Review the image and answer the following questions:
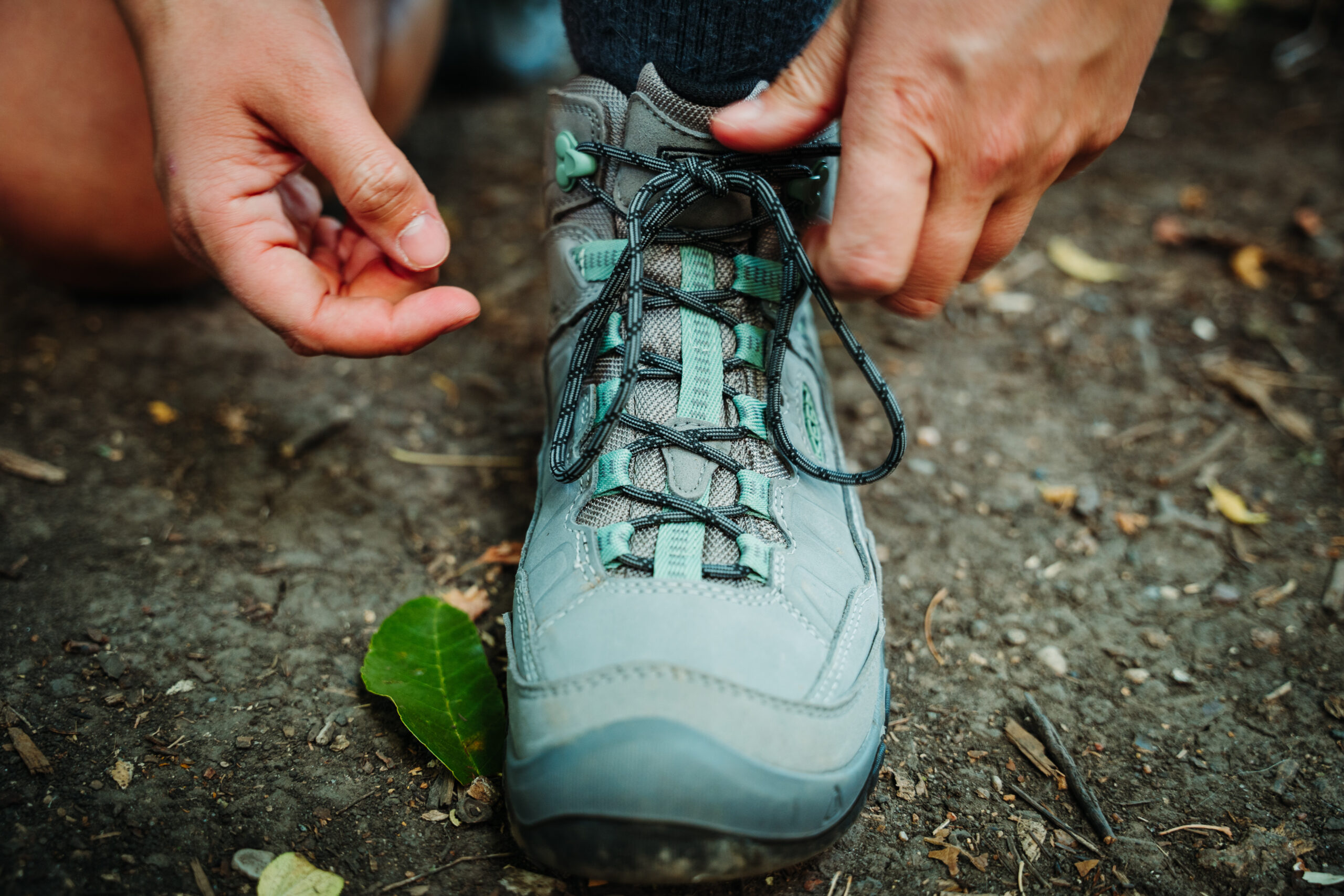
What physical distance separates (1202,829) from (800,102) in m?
1.13

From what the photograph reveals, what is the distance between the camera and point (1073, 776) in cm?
116

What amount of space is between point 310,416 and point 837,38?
1.28 meters

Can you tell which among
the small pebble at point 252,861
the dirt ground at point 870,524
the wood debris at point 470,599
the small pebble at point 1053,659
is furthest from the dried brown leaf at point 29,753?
the small pebble at point 1053,659

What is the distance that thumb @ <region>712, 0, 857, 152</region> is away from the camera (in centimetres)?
104

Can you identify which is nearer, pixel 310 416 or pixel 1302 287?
pixel 310 416

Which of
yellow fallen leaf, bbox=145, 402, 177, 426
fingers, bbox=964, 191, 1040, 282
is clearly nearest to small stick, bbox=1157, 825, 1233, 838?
fingers, bbox=964, 191, 1040, 282

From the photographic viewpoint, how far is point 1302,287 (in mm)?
2191

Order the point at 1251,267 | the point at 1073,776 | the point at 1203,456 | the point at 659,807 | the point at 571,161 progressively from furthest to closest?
the point at 1251,267
the point at 1203,456
the point at 571,161
the point at 1073,776
the point at 659,807

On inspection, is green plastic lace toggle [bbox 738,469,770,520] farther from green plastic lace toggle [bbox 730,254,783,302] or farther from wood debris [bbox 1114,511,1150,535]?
wood debris [bbox 1114,511,1150,535]

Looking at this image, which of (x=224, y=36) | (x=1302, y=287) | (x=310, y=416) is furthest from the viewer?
(x=1302, y=287)


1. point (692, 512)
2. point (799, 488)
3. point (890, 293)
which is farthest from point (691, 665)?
point (890, 293)

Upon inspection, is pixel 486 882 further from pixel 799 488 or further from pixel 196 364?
pixel 196 364

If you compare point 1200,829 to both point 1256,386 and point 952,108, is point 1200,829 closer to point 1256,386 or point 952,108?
point 952,108

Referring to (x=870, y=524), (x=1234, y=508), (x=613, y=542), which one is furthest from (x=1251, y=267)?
(x=613, y=542)
